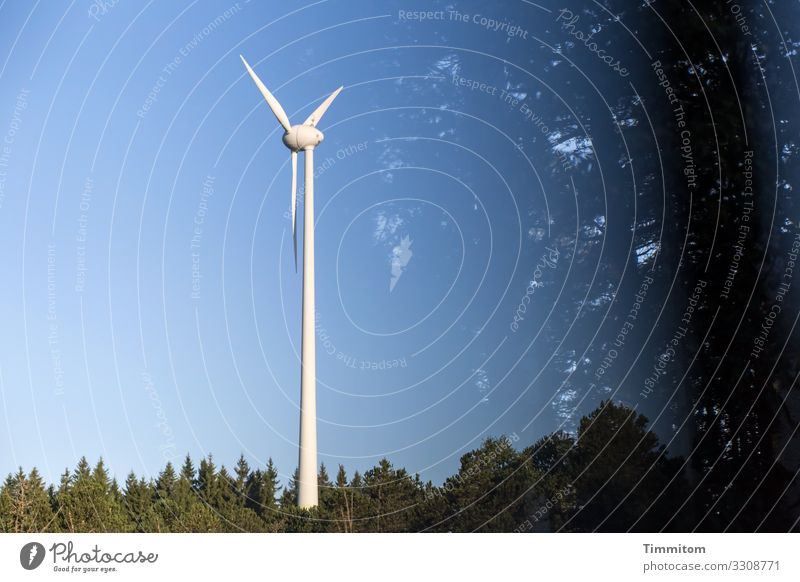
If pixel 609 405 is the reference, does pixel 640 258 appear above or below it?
above

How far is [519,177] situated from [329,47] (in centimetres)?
869

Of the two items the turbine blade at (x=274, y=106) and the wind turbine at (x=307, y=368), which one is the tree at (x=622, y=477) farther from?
the turbine blade at (x=274, y=106)

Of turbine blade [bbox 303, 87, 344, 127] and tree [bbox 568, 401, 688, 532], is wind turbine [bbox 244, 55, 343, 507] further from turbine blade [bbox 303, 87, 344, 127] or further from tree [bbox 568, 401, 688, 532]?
tree [bbox 568, 401, 688, 532]

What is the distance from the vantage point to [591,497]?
71.5ft
